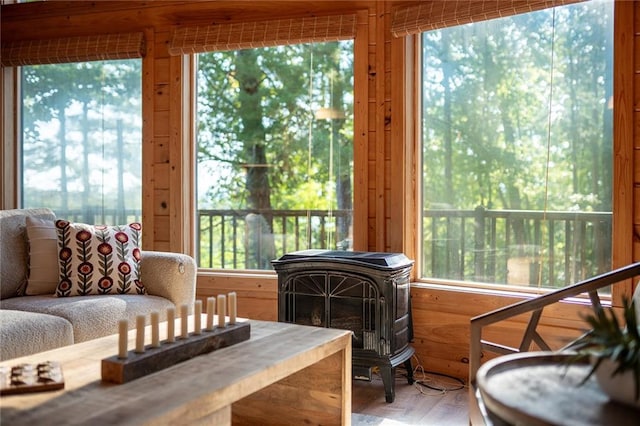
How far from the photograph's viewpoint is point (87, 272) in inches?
127

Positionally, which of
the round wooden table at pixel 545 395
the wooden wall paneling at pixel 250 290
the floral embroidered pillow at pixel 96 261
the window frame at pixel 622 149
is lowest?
the wooden wall paneling at pixel 250 290

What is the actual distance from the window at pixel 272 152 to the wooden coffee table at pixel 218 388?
161 cm

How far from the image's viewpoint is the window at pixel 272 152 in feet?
12.9

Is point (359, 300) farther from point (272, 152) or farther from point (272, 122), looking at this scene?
point (272, 122)

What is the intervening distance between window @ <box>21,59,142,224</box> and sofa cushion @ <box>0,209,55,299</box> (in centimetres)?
→ 111

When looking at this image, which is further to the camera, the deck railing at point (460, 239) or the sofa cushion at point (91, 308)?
the deck railing at point (460, 239)

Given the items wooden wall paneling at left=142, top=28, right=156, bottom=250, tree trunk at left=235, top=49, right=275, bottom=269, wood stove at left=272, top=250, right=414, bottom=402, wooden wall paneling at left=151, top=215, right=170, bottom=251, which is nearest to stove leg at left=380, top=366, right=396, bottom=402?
wood stove at left=272, top=250, right=414, bottom=402

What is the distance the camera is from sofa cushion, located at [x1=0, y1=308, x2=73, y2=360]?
7.94ft

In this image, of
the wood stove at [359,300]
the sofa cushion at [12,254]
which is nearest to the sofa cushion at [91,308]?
the sofa cushion at [12,254]

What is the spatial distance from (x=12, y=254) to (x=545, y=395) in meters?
2.79

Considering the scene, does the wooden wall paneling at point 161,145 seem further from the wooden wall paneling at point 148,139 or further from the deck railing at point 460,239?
the deck railing at point 460,239

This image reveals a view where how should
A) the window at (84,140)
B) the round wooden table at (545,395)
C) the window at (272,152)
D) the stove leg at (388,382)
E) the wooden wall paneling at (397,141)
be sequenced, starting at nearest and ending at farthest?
the round wooden table at (545,395), the stove leg at (388,382), the wooden wall paneling at (397,141), the window at (272,152), the window at (84,140)

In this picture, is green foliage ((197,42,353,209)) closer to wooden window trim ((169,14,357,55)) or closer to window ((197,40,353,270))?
window ((197,40,353,270))

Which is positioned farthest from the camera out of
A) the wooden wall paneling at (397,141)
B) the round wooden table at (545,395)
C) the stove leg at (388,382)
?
the wooden wall paneling at (397,141)
